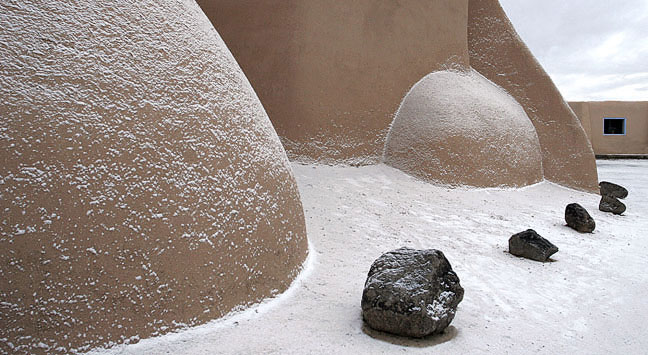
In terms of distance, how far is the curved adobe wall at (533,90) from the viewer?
24.4ft

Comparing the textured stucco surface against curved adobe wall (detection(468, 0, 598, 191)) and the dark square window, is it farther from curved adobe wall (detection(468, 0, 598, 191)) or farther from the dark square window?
the dark square window

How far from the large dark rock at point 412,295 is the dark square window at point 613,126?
59.0 ft

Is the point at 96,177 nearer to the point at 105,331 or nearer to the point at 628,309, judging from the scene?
the point at 105,331

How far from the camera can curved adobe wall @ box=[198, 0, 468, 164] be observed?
5.65 m

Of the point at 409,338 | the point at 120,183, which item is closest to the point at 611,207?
the point at 409,338

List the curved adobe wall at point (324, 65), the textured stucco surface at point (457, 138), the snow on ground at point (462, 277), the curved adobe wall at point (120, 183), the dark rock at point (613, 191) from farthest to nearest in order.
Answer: the dark rock at point (613, 191) < the textured stucco surface at point (457, 138) < the curved adobe wall at point (324, 65) < the snow on ground at point (462, 277) < the curved adobe wall at point (120, 183)

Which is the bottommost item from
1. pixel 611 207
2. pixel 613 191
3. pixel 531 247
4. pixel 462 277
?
pixel 613 191

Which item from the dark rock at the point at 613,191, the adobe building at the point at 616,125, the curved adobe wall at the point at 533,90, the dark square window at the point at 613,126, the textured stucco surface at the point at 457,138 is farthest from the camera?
the dark square window at the point at 613,126

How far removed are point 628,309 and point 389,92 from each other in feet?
13.1

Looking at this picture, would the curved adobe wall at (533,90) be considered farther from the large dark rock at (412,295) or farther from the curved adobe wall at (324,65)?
the large dark rock at (412,295)

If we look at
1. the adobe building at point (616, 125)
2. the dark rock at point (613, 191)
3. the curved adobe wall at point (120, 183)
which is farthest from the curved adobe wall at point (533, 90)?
the adobe building at point (616, 125)

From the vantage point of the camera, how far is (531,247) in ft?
13.5

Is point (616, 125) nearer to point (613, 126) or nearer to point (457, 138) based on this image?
point (613, 126)

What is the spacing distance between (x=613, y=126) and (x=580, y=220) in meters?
14.9
